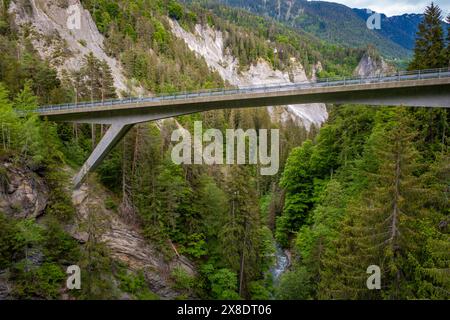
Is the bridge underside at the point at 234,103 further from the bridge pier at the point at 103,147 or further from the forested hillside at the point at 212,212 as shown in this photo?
the forested hillside at the point at 212,212

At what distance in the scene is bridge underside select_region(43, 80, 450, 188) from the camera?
20531 millimetres

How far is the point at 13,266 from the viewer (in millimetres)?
19391

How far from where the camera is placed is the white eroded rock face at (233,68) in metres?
112

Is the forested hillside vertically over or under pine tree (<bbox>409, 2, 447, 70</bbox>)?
under

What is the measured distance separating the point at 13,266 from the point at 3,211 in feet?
12.1

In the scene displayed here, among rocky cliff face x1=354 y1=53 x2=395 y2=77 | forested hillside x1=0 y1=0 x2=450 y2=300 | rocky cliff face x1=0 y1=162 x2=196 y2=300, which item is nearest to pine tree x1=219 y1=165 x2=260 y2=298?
forested hillside x1=0 y1=0 x2=450 y2=300

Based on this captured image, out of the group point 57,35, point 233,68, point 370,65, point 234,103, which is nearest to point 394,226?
point 234,103

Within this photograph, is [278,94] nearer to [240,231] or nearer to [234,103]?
[234,103]

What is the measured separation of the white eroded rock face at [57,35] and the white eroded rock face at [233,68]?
149 ft

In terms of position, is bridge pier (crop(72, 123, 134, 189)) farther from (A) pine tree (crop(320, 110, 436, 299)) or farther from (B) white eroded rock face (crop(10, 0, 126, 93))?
(B) white eroded rock face (crop(10, 0, 126, 93))

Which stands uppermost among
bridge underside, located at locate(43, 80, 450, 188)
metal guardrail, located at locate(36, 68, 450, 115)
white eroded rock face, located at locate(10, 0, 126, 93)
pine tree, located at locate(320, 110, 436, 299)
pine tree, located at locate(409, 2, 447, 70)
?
white eroded rock face, located at locate(10, 0, 126, 93)

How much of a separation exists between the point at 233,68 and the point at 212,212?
331ft

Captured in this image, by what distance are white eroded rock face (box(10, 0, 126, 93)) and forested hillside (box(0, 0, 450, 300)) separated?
33.9ft
